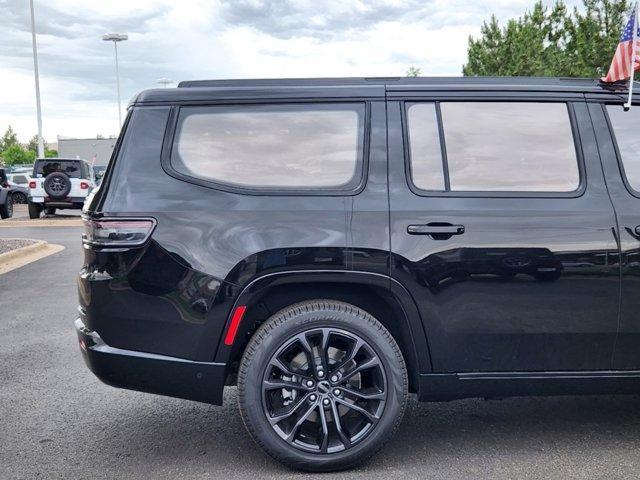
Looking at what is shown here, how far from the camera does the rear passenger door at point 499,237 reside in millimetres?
3299

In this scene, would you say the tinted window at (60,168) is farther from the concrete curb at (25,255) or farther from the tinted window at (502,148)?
the tinted window at (502,148)

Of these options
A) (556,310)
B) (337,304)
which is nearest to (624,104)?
(556,310)

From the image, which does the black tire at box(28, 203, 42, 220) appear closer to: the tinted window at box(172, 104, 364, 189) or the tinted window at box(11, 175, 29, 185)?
the tinted window at box(11, 175, 29, 185)

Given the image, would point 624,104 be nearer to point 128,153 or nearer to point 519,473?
point 519,473

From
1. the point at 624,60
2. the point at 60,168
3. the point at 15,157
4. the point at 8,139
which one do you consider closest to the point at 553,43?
the point at 60,168

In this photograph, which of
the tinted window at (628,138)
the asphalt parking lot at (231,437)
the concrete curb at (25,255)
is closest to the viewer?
the asphalt parking lot at (231,437)

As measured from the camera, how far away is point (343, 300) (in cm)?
341

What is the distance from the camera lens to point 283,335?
325 centimetres

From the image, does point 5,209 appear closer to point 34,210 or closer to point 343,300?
point 34,210

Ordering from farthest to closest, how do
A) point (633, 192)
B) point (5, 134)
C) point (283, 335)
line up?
1. point (5, 134)
2. point (633, 192)
3. point (283, 335)

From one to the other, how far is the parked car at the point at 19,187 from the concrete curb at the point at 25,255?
624 inches

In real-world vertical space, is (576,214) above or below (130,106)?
below

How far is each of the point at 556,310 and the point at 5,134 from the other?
121m

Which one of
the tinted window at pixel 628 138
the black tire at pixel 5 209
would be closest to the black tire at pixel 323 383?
the tinted window at pixel 628 138
